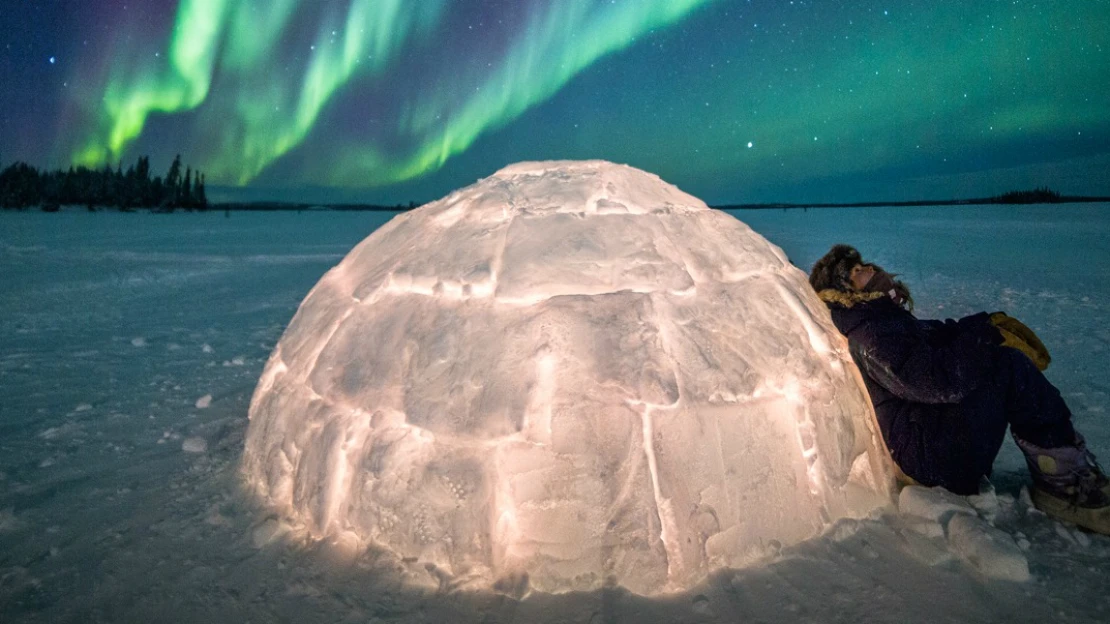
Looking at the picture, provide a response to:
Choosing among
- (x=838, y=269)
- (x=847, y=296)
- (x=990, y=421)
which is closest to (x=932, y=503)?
(x=990, y=421)

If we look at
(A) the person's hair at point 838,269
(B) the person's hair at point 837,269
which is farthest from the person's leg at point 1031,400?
(B) the person's hair at point 837,269

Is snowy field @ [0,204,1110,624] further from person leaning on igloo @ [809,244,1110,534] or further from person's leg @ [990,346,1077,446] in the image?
person's leg @ [990,346,1077,446]

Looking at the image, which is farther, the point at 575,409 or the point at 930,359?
the point at 930,359

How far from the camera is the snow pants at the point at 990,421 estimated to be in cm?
253

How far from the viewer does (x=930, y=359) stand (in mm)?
2492

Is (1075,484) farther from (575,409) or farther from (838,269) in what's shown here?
(575,409)

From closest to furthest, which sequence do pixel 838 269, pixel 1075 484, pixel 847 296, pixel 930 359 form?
pixel 930 359, pixel 1075 484, pixel 847 296, pixel 838 269

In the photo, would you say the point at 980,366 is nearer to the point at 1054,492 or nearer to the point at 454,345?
the point at 1054,492

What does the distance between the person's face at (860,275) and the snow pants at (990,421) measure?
0.65m

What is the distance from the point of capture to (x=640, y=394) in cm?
231

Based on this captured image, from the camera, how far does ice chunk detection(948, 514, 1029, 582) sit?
2330mm

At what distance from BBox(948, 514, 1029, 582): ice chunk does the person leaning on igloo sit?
27 centimetres

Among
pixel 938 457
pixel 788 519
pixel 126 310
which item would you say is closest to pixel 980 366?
pixel 938 457

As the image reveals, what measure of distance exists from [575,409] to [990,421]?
188cm
